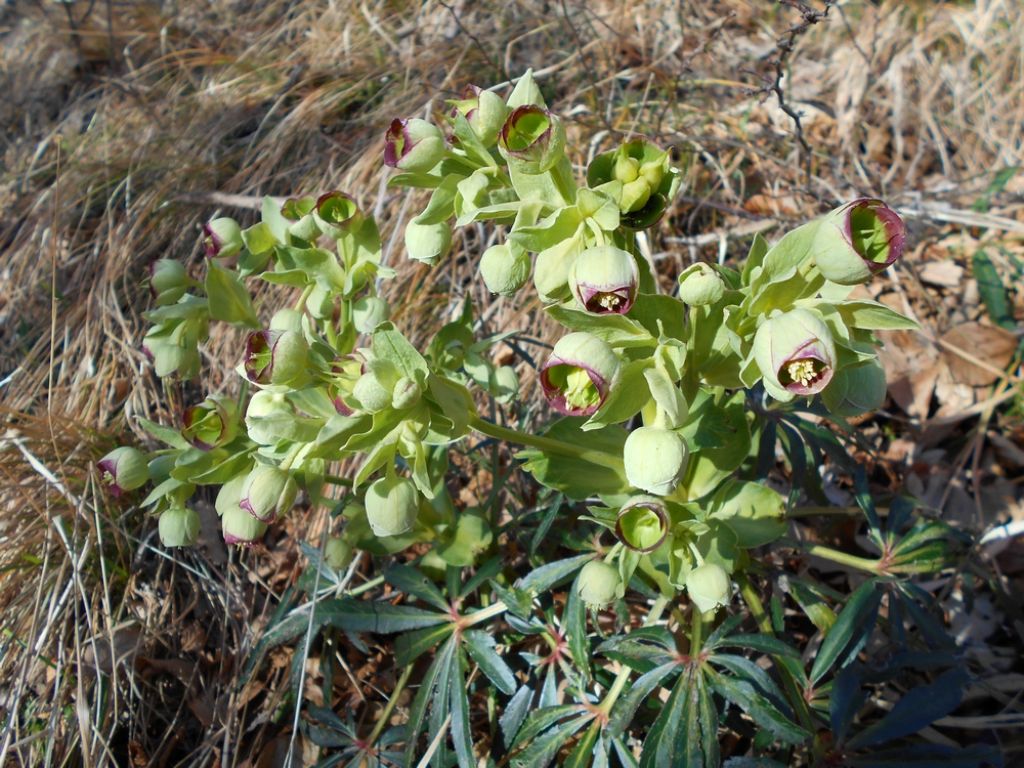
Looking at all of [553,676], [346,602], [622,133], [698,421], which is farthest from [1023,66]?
[346,602]

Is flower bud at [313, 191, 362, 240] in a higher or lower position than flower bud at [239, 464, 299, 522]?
higher

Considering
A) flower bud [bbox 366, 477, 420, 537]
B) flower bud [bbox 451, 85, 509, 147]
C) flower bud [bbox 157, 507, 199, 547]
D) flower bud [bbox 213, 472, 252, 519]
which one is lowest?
flower bud [bbox 157, 507, 199, 547]

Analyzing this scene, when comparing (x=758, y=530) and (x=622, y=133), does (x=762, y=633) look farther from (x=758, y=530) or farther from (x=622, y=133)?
(x=622, y=133)

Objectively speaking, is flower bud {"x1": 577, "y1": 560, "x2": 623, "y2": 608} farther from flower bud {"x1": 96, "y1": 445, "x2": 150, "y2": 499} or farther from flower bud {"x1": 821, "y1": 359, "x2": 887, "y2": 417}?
flower bud {"x1": 96, "y1": 445, "x2": 150, "y2": 499}

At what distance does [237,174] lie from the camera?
95.7 inches

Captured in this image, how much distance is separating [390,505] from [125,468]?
0.51 metres

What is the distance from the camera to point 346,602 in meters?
1.47

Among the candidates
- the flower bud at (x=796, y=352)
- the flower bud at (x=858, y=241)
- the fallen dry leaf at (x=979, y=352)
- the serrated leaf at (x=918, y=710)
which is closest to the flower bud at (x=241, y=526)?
the flower bud at (x=796, y=352)

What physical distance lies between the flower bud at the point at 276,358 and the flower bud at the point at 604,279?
1.21 feet

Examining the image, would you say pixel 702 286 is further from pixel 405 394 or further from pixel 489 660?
pixel 489 660

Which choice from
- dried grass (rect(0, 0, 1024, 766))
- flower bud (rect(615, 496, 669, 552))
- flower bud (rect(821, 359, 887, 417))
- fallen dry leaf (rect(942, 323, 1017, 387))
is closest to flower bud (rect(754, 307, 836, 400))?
flower bud (rect(821, 359, 887, 417))

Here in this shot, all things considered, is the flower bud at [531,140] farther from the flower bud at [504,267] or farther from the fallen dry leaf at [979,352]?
the fallen dry leaf at [979,352]

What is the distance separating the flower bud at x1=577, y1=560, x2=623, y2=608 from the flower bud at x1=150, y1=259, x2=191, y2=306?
823 millimetres

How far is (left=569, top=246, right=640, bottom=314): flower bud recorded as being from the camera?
0.91 metres
